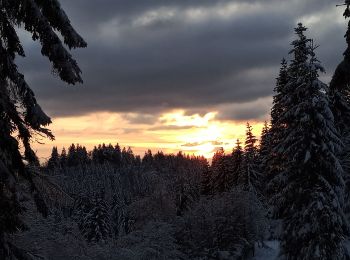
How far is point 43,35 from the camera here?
7.84 meters

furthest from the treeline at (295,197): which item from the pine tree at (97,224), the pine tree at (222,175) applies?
the pine tree at (97,224)

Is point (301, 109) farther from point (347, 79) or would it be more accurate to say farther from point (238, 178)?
point (238, 178)

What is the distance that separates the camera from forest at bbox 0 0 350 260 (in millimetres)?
7902

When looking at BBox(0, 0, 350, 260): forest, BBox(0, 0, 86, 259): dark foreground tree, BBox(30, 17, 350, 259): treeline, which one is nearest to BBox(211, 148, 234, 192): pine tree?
BBox(0, 0, 350, 260): forest

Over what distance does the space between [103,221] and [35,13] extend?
3318 inches

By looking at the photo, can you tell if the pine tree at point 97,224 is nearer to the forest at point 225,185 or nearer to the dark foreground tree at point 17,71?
the forest at point 225,185

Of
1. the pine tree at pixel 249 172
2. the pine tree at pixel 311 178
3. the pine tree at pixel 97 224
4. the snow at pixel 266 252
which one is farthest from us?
the pine tree at pixel 97 224

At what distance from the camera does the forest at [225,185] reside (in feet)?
25.9

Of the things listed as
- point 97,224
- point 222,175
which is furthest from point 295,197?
point 97,224

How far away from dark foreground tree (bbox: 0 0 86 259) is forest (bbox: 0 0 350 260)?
0.02 m

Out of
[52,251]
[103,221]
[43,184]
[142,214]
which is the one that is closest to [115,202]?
[103,221]

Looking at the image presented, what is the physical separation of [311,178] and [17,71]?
22.4 metres

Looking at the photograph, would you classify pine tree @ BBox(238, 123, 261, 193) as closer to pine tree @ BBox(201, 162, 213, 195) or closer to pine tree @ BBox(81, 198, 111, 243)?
pine tree @ BBox(201, 162, 213, 195)

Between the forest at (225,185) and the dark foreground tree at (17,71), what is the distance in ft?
0.05
